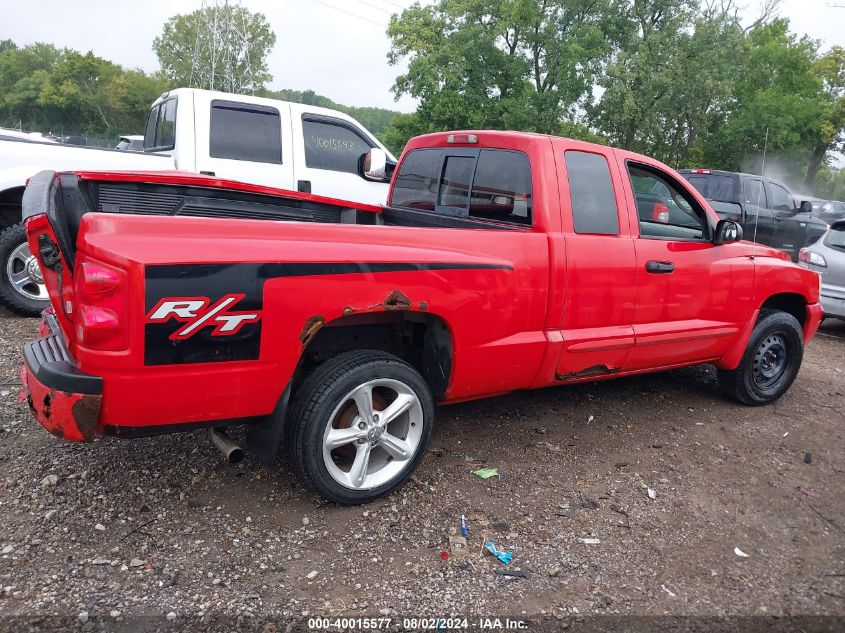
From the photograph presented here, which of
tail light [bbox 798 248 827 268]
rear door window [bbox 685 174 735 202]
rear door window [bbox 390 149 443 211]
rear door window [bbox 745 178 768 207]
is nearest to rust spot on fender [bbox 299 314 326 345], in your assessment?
rear door window [bbox 390 149 443 211]

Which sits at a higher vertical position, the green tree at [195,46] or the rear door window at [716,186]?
the green tree at [195,46]

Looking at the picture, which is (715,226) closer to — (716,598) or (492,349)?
(492,349)

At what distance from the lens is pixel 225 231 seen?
2.55 m

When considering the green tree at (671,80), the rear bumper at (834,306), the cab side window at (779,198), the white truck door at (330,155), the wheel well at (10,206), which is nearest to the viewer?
the wheel well at (10,206)

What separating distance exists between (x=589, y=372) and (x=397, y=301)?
1.44 m

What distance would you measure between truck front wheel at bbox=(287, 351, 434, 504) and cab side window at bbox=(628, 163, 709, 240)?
1843 mm

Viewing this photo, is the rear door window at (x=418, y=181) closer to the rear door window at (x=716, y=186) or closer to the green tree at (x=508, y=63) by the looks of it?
the rear door window at (x=716, y=186)

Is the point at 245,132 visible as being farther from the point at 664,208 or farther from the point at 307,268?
the point at 307,268

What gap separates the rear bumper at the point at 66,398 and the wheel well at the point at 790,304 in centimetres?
447

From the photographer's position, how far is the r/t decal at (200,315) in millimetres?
2395

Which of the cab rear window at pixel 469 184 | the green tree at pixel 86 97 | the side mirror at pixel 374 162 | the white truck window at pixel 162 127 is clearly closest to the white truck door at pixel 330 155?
the side mirror at pixel 374 162

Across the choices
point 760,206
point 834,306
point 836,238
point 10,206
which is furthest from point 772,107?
point 10,206

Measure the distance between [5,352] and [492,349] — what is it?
12.5ft

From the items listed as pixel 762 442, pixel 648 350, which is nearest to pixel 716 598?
pixel 648 350
